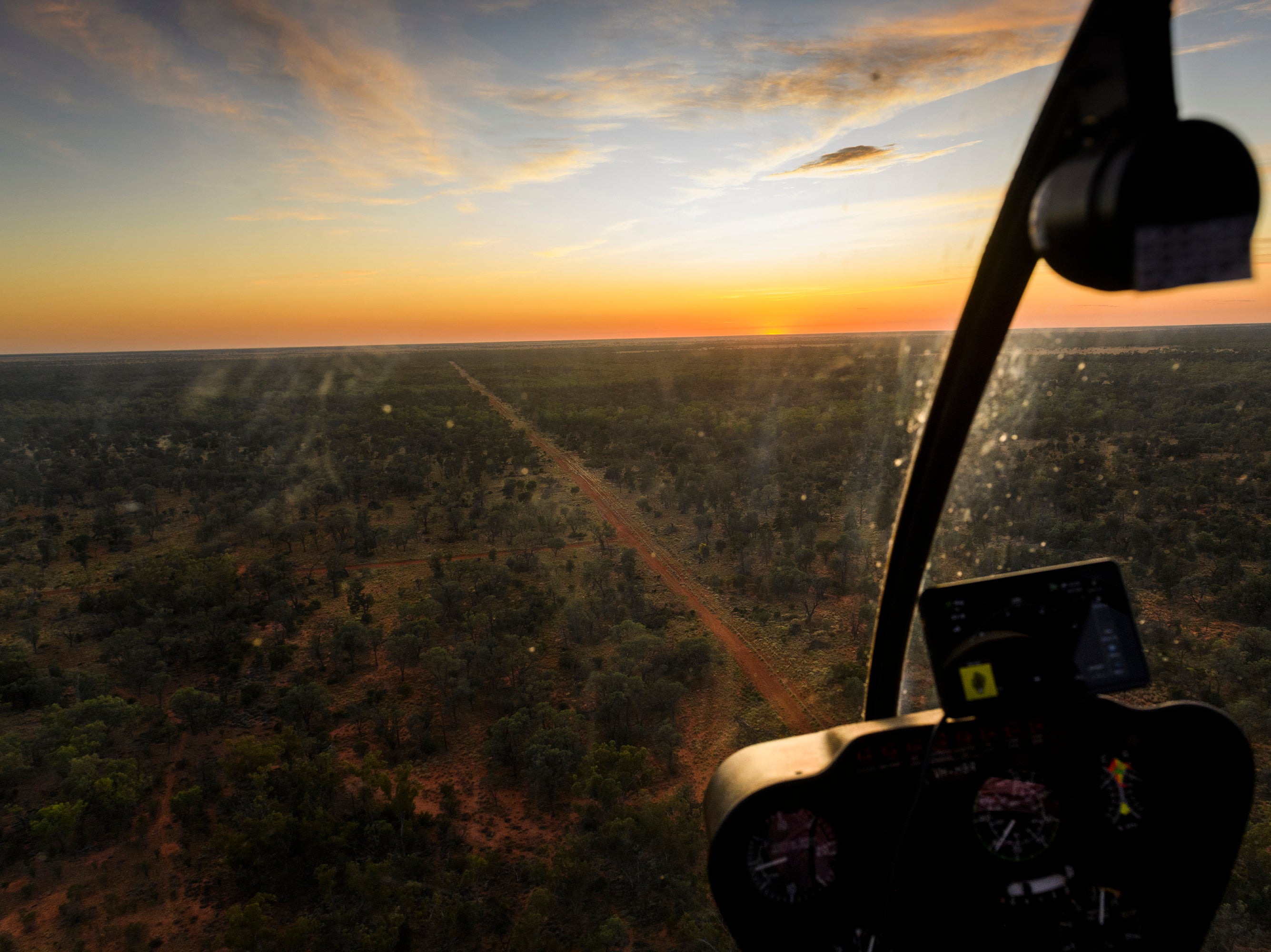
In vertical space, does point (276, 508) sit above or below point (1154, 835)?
below

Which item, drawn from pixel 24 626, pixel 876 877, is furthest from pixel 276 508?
pixel 876 877

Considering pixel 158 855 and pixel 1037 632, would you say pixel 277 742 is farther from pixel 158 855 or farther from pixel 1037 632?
pixel 1037 632

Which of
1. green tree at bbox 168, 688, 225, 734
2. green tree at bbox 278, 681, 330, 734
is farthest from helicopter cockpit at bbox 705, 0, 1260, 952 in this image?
green tree at bbox 168, 688, 225, 734

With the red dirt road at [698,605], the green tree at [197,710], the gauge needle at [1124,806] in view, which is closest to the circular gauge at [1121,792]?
the gauge needle at [1124,806]

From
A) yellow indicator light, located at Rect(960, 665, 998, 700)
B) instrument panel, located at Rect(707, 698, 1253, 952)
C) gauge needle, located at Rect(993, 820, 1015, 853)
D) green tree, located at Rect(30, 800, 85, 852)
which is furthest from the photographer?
green tree, located at Rect(30, 800, 85, 852)

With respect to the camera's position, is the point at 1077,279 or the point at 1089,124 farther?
the point at 1089,124

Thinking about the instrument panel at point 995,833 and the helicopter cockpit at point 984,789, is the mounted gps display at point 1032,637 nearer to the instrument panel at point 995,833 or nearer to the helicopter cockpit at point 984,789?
the helicopter cockpit at point 984,789

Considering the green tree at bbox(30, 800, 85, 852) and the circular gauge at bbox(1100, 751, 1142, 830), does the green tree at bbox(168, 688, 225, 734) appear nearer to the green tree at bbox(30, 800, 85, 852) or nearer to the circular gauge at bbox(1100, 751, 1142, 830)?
the green tree at bbox(30, 800, 85, 852)
